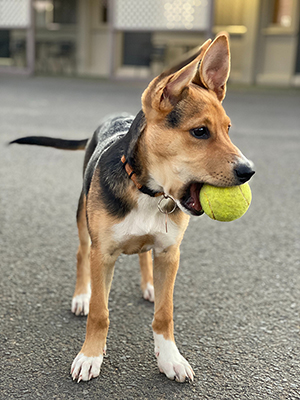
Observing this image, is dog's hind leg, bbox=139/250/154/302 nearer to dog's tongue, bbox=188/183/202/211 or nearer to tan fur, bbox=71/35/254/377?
tan fur, bbox=71/35/254/377

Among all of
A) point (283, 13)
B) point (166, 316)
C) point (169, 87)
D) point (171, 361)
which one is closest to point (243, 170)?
point (169, 87)

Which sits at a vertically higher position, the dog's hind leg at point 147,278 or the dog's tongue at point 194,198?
the dog's tongue at point 194,198

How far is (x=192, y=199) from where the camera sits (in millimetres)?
2178

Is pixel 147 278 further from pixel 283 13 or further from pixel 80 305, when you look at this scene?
pixel 283 13

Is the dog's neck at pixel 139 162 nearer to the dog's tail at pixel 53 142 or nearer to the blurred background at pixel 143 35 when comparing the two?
the dog's tail at pixel 53 142

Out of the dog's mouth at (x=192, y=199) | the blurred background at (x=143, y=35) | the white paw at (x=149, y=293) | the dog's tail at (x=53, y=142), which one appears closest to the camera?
the dog's mouth at (x=192, y=199)

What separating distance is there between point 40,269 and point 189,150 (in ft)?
6.33

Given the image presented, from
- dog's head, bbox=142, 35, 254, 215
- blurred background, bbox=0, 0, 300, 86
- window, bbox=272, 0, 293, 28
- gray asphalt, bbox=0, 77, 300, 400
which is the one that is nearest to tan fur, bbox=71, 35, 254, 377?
dog's head, bbox=142, 35, 254, 215

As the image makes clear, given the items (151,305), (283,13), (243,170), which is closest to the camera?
(243,170)

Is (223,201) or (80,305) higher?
(223,201)

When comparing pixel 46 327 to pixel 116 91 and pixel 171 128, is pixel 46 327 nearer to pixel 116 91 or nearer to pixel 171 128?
pixel 171 128

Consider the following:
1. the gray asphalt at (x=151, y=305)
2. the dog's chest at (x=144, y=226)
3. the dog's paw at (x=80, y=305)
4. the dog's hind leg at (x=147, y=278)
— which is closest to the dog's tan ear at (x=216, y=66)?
the dog's chest at (x=144, y=226)

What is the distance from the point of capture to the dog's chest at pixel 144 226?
232cm

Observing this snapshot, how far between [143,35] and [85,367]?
19.9 metres
